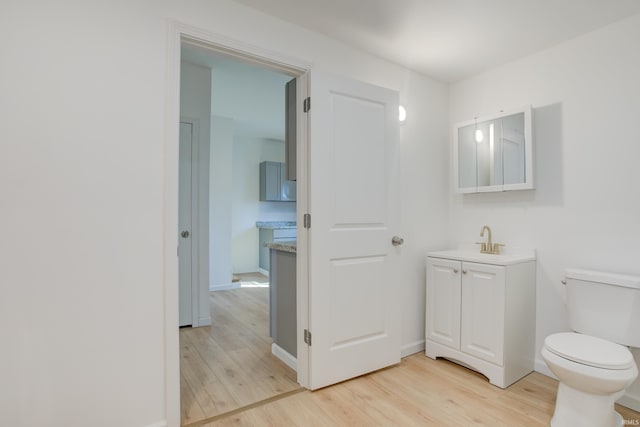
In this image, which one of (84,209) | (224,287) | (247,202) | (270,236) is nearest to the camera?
(84,209)

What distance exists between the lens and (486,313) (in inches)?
90.9

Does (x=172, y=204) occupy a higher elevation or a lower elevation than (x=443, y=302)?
higher

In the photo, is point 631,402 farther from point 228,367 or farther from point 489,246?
point 228,367

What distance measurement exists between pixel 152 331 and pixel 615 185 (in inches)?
114

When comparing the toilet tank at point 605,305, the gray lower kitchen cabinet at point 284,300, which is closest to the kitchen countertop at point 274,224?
the gray lower kitchen cabinet at point 284,300

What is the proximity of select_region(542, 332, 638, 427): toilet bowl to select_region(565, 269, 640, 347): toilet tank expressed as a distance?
0.16 m

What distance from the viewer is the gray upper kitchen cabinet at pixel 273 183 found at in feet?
21.5

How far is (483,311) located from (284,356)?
5.03 feet

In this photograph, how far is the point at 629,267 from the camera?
205 centimetres

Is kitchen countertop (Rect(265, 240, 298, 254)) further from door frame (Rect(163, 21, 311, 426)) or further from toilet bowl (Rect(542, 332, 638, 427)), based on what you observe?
toilet bowl (Rect(542, 332, 638, 427))

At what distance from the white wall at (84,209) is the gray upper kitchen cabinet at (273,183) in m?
4.72

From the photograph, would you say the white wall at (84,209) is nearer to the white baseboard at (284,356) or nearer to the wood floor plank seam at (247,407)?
the wood floor plank seam at (247,407)

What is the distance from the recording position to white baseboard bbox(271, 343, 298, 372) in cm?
250

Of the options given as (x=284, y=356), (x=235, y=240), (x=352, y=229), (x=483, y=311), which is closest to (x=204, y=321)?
(x=284, y=356)
